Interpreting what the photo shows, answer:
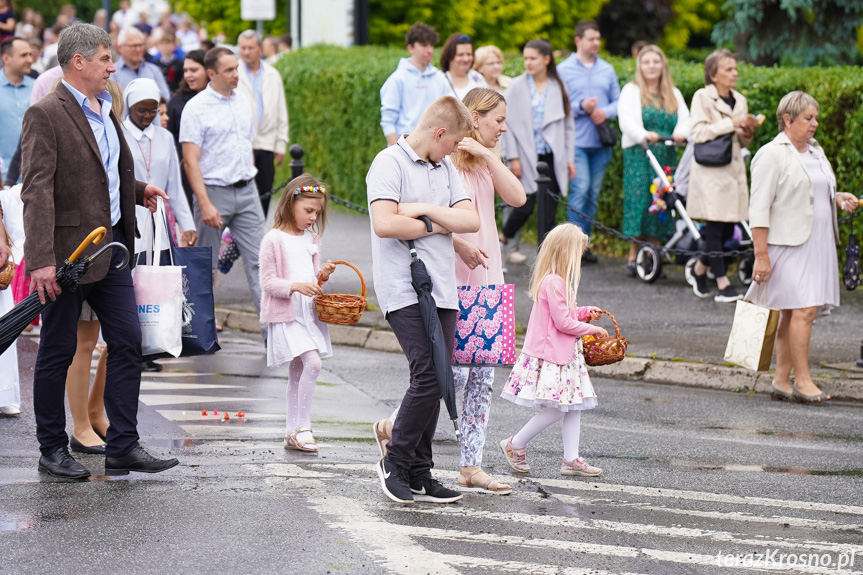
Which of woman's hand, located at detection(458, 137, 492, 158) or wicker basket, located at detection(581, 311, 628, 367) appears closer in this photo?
woman's hand, located at detection(458, 137, 492, 158)

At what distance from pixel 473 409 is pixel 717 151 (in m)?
6.62

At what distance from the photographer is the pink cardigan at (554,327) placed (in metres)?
7.16

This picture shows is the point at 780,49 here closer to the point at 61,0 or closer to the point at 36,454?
the point at 36,454

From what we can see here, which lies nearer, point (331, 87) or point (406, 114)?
point (406, 114)

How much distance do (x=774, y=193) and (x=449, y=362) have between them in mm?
3919

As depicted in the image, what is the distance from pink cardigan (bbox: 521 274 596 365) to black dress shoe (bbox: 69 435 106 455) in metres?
2.31

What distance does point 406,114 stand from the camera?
13.1 meters

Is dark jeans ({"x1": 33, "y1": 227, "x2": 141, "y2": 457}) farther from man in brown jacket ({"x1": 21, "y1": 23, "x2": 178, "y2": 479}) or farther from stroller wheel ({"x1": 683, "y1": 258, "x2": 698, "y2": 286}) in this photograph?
stroller wheel ({"x1": 683, "y1": 258, "x2": 698, "y2": 286})

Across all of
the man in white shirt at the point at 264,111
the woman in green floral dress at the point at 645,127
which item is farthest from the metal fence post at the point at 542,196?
the man in white shirt at the point at 264,111

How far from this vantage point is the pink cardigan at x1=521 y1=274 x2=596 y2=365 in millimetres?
7156

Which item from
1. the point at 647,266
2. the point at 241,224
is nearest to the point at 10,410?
the point at 241,224

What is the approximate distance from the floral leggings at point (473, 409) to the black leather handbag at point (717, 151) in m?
6.46

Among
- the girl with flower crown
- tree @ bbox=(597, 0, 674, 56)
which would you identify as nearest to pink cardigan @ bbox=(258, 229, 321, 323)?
the girl with flower crown

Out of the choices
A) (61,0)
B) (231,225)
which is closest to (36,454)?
(231,225)
